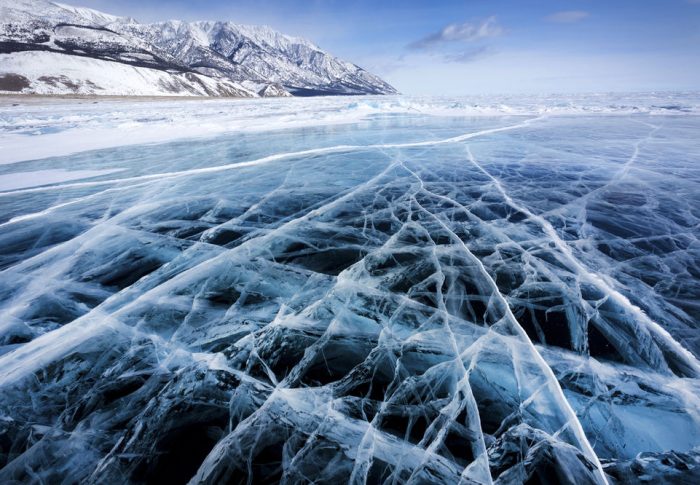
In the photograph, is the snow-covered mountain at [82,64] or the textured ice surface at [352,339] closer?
the textured ice surface at [352,339]

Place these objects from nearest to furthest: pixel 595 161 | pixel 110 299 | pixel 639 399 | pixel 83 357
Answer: pixel 639 399 → pixel 83 357 → pixel 110 299 → pixel 595 161

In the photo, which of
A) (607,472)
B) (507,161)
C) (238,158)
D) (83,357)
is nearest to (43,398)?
(83,357)

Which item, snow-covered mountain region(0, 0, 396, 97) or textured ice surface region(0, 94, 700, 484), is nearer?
textured ice surface region(0, 94, 700, 484)

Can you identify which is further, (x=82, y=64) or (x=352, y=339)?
(x=82, y=64)

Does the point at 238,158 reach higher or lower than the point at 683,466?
higher

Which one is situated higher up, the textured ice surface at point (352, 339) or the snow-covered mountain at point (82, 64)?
the snow-covered mountain at point (82, 64)

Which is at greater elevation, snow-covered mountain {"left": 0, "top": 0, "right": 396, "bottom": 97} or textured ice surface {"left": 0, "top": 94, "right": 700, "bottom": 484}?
snow-covered mountain {"left": 0, "top": 0, "right": 396, "bottom": 97}

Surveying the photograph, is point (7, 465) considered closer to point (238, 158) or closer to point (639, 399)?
point (639, 399)

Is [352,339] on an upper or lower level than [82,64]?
lower
